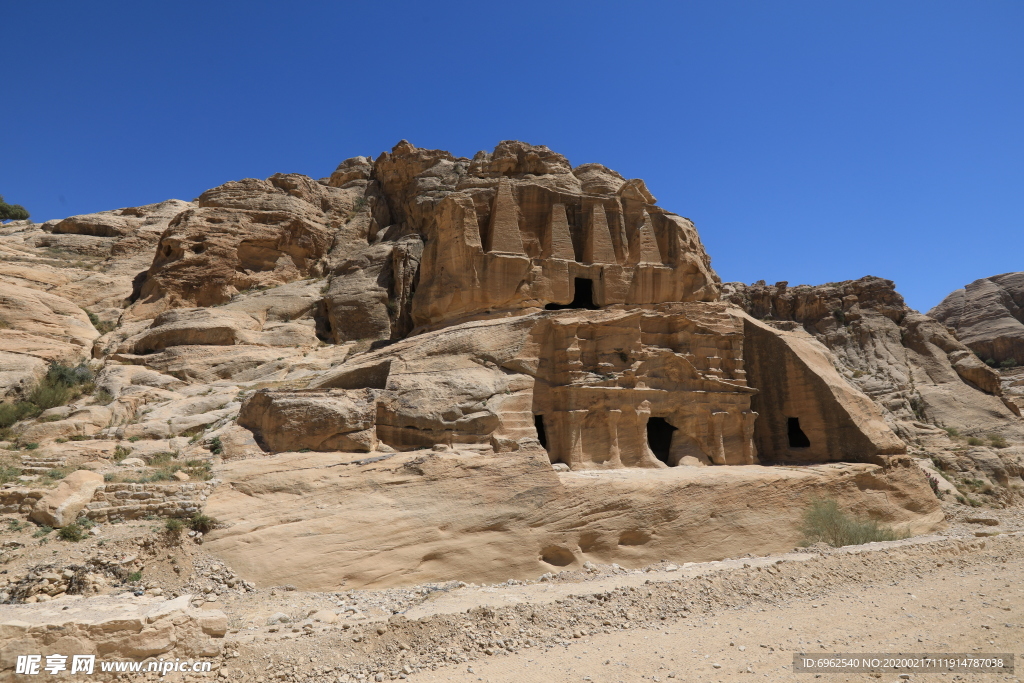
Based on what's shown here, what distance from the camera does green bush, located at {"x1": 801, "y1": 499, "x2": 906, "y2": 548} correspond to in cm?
1745

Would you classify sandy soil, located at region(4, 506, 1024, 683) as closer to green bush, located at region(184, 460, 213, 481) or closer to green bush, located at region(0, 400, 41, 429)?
green bush, located at region(184, 460, 213, 481)

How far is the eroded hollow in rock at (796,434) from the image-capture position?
78.8ft

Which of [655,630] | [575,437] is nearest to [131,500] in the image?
[655,630]

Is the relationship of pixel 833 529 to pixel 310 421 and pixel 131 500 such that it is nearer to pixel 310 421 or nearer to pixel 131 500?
pixel 310 421

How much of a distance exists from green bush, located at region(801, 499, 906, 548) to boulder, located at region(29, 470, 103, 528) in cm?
1746

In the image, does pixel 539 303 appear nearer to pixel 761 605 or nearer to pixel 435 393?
pixel 435 393

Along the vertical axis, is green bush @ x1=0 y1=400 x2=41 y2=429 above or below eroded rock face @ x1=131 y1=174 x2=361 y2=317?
below

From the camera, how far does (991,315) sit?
59.6m

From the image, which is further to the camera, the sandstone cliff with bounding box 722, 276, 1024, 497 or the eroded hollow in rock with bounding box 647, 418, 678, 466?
the sandstone cliff with bounding box 722, 276, 1024, 497

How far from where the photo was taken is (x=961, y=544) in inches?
656

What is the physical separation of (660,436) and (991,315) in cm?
5382

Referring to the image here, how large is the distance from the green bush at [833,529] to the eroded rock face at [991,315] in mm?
48539

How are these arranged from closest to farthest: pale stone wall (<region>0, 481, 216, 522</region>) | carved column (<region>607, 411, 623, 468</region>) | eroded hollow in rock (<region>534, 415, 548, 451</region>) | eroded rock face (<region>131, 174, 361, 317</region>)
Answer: pale stone wall (<region>0, 481, 216, 522</region>), carved column (<region>607, 411, 623, 468</region>), eroded hollow in rock (<region>534, 415, 548, 451</region>), eroded rock face (<region>131, 174, 361, 317</region>)

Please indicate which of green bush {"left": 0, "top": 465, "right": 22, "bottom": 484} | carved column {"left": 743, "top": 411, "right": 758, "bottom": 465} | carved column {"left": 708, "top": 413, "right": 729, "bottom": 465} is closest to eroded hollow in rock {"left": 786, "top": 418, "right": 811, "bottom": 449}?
carved column {"left": 743, "top": 411, "right": 758, "bottom": 465}
